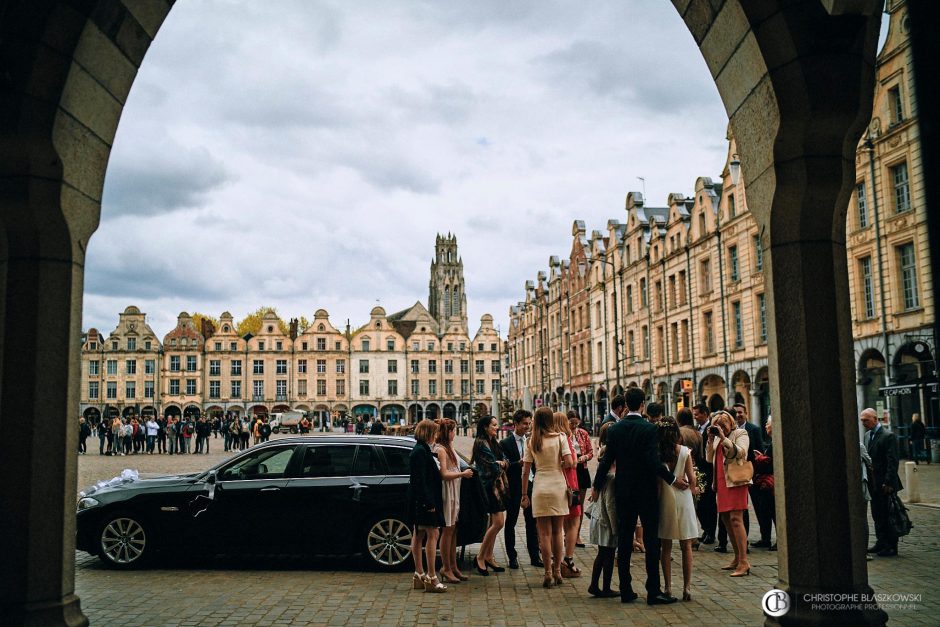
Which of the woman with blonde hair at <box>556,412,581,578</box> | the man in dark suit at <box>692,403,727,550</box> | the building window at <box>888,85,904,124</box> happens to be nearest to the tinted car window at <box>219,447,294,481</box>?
the woman with blonde hair at <box>556,412,581,578</box>

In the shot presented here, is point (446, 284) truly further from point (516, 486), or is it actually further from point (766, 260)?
point (766, 260)

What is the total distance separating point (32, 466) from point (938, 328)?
5.94 meters

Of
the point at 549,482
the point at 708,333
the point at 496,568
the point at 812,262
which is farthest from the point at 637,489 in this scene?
the point at 708,333

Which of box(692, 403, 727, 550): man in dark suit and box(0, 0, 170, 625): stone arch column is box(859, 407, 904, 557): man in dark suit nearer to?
box(692, 403, 727, 550): man in dark suit

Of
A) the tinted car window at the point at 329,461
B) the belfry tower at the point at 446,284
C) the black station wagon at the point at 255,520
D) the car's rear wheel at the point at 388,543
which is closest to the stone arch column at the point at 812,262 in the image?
the black station wagon at the point at 255,520

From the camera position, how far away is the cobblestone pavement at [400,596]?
7.55 meters

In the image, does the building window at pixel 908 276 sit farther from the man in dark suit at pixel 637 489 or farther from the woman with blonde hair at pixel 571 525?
the man in dark suit at pixel 637 489

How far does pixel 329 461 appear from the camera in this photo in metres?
10.6

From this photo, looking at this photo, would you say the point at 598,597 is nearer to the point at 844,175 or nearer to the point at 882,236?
the point at 844,175

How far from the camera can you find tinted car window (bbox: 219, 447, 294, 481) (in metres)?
10.5

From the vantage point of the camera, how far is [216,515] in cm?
1019

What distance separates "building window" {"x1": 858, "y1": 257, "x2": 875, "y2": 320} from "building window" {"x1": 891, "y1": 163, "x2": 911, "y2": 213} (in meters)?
2.45

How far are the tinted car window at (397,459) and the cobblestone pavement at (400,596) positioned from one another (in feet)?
4.12

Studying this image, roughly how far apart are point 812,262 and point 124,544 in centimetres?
849
